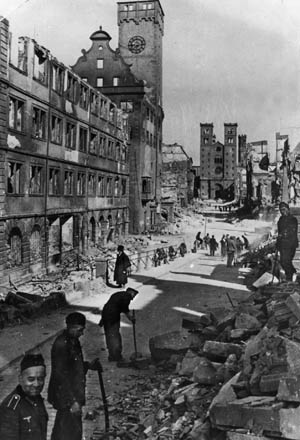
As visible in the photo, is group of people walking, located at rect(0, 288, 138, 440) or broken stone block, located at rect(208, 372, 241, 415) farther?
broken stone block, located at rect(208, 372, 241, 415)

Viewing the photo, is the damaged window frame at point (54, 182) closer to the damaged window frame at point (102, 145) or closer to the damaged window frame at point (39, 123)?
the damaged window frame at point (39, 123)

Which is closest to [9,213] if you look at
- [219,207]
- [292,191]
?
[292,191]

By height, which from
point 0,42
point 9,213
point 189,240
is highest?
point 0,42

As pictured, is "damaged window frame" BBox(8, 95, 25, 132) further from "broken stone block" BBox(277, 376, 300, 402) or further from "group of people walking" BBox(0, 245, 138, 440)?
"broken stone block" BBox(277, 376, 300, 402)

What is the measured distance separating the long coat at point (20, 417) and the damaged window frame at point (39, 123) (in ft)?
63.9

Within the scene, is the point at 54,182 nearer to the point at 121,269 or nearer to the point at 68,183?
the point at 68,183

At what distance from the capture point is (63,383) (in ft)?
18.3

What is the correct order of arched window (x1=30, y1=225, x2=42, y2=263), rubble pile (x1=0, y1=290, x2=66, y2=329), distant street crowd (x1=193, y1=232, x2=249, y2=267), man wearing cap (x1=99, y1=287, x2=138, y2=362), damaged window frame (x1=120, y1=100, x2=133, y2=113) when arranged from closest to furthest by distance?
1. man wearing cap (x1=99, y1=287, x2=138, y2=362)
2. rubble pile (x1=0, y1=290, x2=66, y2=329)
3. arched window (x1=30, y1=225, x2=42, y2=263)
4. distant street crowd (x1=193, y1=232, x2=249, y2=267)
5. damaged window frame (x1=120, y1=100, x2=133, y2=113)

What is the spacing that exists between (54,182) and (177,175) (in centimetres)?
6399

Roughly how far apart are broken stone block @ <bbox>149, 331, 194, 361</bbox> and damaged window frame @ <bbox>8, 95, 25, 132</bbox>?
1417cm

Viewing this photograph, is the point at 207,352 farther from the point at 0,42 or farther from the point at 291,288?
the point at 0,42

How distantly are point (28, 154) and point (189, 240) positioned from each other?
85.3 ft

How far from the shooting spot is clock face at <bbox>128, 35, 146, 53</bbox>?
4894 centimetres

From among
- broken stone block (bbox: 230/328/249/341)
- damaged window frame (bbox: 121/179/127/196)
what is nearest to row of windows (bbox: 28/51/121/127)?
damaged window frame (bbox: 121/179/127/196)
